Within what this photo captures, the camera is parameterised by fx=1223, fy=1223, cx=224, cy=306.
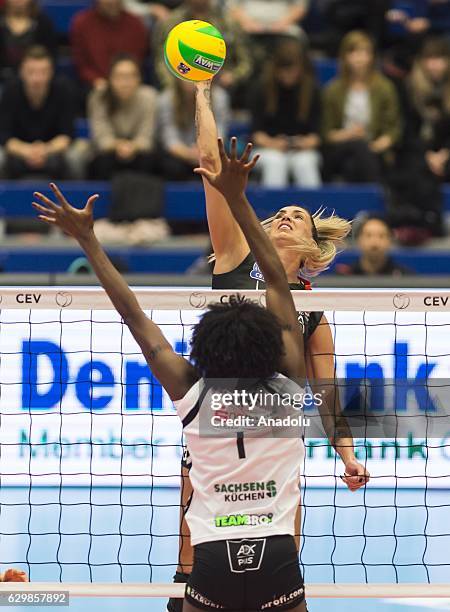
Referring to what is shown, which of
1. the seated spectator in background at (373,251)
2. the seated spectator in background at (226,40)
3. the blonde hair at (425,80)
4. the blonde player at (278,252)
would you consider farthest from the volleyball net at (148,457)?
the blonde hair at (425,80)

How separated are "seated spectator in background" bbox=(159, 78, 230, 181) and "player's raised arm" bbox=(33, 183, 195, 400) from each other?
6.89 meters

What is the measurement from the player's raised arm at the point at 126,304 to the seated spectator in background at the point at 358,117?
7230 mm

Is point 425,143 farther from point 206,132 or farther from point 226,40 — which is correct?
point 206,132

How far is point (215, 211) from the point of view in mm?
5047

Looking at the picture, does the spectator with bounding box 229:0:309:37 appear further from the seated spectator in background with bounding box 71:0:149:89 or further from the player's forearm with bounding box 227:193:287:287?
the player's forearm with bounding box 227:193:287:287

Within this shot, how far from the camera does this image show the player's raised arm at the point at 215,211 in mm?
5043

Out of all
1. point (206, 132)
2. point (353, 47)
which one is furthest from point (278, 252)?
point (353, 47)

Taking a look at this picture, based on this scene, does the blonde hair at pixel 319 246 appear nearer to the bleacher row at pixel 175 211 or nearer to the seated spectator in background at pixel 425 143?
the bleacher row at pixel 175 211

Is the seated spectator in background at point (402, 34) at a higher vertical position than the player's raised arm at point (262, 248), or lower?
higher

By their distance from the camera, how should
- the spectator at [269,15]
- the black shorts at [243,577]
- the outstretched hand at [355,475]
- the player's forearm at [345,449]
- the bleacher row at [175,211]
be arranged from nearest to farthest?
the black shorts at [243,577] → the outstretched hand at [355,475] → the player's forearm at [345,449] → the bleacher row at [175,211] → the spectator at [269,15]

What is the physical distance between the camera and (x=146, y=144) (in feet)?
35.6

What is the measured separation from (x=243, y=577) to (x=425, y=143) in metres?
8.19

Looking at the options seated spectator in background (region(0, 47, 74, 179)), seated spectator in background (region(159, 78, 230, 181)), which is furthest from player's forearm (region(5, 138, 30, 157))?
seated spectator in background (region(159, 78, 230, 181))

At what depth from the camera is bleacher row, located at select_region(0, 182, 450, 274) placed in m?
10.2
